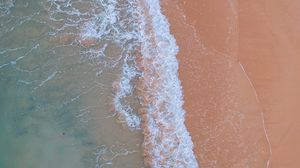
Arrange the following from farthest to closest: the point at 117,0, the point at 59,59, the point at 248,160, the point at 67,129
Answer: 1. the point at 117,0
2. the point at 59,59
3. the point at 67,129
4. the point at 248,160

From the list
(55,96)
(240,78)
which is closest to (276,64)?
(240,78)

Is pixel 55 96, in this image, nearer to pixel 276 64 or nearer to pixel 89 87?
pixel 89 87

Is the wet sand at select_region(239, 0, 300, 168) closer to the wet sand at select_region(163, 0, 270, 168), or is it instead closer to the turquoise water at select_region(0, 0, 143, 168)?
the wet sand at select_region(163, 0, 270, 168)

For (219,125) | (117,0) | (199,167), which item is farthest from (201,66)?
(117,0)

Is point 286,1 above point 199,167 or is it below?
above

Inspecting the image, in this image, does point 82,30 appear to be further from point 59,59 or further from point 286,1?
point 286,1

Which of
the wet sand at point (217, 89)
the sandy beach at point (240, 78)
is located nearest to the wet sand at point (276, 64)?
the sandy beach at point (240, 78)

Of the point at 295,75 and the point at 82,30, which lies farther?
the point at 82,30
